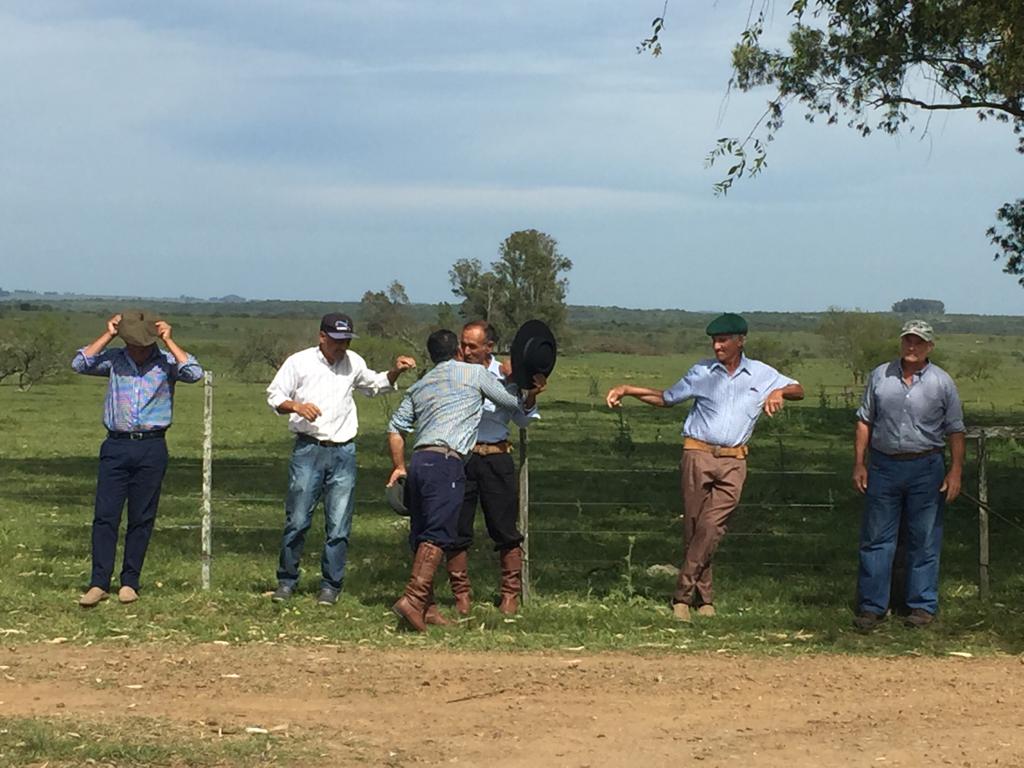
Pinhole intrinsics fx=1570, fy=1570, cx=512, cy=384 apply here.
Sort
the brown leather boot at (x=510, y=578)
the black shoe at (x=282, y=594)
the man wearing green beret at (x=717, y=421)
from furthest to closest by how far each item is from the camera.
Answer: the black shoe at (x=282, y=594) < the brown leather boot at (x=510, y=578) < the man wearing green beret at (x=717, y=421)

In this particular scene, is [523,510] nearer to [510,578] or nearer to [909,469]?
[510,578]

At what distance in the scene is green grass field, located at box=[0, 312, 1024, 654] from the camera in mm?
9164

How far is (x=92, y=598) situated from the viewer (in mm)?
10000

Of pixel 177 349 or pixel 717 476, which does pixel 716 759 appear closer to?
pixel 717 476

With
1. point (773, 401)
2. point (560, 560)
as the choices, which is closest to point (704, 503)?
point (773, 401)

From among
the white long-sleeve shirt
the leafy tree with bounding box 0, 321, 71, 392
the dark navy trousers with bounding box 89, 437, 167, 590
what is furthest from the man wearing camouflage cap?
the leafy tree with bounding box 0, 321, 71, 392

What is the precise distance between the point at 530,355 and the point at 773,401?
1470 mm

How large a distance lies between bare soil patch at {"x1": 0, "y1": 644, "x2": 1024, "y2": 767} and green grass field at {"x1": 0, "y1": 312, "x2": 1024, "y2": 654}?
0.50 meters

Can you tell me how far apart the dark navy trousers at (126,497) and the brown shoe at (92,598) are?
60mm

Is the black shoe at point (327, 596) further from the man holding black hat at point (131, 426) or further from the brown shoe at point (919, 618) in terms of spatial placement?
the brown shoe at point (919, 618)

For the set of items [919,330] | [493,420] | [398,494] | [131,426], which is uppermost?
[919,330]

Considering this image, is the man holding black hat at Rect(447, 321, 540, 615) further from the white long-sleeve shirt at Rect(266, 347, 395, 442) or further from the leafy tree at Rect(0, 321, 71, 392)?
the leafy tree at Rect(0, 321, 71, 392)

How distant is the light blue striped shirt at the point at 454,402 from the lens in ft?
30.4

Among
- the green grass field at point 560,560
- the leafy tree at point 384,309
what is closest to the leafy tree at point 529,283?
the leafy tree at point 384,309
